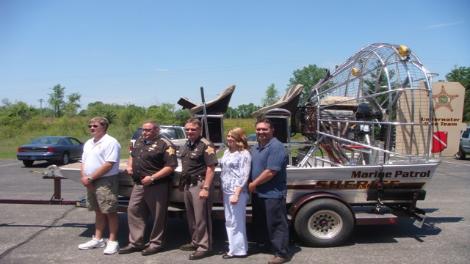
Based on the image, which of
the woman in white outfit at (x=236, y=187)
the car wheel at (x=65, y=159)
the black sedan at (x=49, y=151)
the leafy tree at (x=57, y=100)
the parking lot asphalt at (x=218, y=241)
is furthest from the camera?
the leafy tree at (x=57, y=100)

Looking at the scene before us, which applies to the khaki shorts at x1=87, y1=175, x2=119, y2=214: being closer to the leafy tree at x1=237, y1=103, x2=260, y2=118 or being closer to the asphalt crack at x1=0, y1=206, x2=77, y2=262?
the asphalt crack at x1=0, y1=206, x2=77, y2=262

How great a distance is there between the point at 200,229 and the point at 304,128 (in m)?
2.38

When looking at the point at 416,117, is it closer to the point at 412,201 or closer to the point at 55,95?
the point at 412,201

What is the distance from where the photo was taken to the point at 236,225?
5348 mm

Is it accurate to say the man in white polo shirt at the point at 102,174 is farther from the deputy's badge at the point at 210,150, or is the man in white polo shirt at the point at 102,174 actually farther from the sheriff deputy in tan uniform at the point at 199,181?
the deputy's badge at the point at 210,150

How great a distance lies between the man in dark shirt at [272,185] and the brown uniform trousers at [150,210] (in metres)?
1.16

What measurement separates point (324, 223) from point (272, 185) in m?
1.15

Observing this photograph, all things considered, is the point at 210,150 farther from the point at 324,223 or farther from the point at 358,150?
the point at 358,150

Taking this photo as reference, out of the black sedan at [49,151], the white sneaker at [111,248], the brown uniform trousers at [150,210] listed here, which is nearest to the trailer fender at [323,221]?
the brown uniform trousers at [150,210]

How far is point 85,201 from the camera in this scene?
633cm

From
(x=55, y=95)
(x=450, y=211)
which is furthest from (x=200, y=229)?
(x=55, y=95)

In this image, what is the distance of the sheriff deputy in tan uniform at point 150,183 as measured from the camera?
17.9 feet

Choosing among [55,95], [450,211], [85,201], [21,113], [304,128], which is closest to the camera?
[85,201]

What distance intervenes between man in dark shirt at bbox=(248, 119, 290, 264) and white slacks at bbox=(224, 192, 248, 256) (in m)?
0.25
